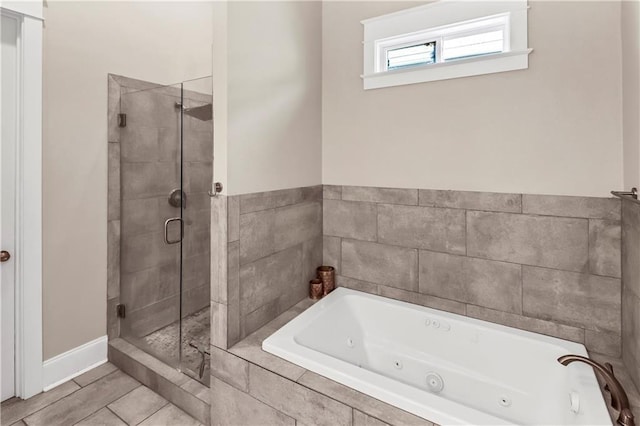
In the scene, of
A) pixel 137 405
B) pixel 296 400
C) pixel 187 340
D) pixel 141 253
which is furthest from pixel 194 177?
pixel 296 400

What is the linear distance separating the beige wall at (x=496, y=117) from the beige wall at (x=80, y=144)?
1458mm

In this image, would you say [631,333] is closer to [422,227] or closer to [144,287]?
[422,227]

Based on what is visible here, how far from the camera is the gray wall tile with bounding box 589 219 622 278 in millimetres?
1733

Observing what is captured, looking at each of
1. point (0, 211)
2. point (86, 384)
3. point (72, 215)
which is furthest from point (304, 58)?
point (86, 384)

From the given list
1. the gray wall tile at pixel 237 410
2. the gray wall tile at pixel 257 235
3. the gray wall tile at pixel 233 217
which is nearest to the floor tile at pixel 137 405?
the gray wall tile at pixel 237 410

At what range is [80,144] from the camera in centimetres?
226

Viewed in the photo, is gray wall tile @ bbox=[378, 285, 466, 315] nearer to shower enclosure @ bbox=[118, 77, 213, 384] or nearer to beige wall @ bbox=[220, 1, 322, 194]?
beige wall @ bbox=[220, 1, 322, 194]

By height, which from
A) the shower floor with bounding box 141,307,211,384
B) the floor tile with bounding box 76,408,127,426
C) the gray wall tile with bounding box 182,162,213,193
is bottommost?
the floor tile with bounding box 76,408,127,426

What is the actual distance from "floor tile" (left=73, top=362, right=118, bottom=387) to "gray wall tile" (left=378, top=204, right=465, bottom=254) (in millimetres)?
2095

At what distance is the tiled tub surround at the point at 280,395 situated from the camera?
136cm

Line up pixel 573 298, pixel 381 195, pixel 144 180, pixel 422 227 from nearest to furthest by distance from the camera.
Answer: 1. pixel 573 298
2. pixel 422 227
3. pixel 381 195
4. pixel 144 180

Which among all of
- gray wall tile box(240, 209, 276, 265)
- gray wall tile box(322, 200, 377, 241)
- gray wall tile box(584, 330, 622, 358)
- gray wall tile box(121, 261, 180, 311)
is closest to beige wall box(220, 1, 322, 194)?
gray wall tile box(240, 209, 276, 265)

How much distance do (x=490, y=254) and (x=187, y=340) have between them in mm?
2029

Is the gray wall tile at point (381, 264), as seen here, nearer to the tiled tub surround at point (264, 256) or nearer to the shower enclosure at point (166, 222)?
the tiled tub surround at point (264, 256)
